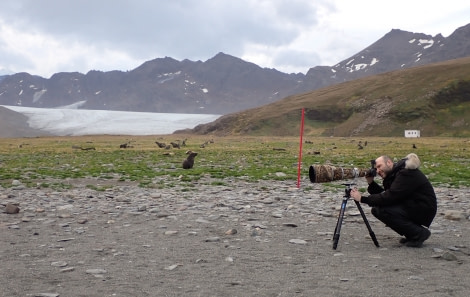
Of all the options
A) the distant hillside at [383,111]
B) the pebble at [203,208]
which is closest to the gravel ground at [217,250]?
the pebble at [203,208]

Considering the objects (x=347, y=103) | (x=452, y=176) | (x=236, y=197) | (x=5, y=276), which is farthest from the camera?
(x=347, y=103)

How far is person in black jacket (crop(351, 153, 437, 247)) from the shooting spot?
27.3 feet

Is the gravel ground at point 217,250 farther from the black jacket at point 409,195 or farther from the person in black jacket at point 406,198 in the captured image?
the black jacket at point 409,195

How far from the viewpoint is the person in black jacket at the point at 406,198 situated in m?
8.31

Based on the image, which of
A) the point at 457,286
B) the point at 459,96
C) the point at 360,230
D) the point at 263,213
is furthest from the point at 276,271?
the point at 459,96

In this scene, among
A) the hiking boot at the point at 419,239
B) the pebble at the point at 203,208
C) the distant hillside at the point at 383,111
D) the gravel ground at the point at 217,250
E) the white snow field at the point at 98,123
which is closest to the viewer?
the gravel ground at the point at 217,250

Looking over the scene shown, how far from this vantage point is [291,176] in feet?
65.9

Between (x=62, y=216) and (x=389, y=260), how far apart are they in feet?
24.9

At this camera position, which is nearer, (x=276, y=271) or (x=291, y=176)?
(x=276, y=271)

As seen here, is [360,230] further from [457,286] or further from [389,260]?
[457,286]

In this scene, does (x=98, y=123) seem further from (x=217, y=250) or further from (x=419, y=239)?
(x=419, y=239)

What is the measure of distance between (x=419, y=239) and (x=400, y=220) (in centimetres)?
45

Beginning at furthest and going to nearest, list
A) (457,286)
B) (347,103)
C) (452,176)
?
(347,103)
(452,176)
(457,286)

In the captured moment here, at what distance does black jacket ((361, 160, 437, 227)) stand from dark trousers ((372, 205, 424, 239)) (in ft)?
0.29
